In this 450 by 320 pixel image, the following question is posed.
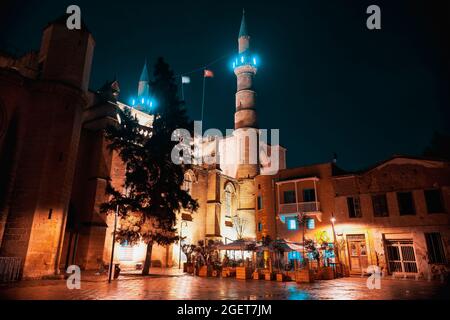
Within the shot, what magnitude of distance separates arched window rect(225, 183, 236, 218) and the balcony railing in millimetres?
10779

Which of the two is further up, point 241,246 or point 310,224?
point 310,224

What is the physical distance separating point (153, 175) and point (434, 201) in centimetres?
2031

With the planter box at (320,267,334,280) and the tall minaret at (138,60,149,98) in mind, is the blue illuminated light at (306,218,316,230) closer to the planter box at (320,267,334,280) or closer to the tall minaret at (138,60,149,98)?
the planter box at (320,267,334,280)

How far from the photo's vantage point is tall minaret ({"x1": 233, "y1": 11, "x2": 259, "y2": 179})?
4191 centimetres

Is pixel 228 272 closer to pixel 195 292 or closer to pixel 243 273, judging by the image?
pixel 243 273

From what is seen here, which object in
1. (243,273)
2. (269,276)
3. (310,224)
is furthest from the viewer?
(310,224)

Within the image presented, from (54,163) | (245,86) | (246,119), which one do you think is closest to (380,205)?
(54,163)

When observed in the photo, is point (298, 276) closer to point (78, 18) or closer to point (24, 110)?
point (24, 110)

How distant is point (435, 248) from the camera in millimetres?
20078

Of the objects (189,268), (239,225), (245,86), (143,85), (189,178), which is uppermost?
(143,85)

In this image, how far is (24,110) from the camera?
54.3 feet

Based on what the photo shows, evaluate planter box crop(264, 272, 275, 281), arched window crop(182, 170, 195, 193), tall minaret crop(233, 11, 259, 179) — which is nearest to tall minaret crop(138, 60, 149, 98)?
tall minaret crop(233, 11, 259, 179)
